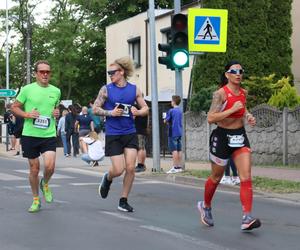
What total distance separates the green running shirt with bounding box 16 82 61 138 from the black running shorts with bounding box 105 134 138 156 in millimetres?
834

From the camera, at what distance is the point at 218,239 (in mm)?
6863

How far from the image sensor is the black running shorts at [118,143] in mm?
8367

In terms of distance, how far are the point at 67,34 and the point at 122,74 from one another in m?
42.7

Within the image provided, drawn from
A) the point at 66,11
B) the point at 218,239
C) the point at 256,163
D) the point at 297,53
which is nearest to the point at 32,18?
the point at 66,11

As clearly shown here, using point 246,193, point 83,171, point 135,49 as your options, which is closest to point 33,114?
point 246,193

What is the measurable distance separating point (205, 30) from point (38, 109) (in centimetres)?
679

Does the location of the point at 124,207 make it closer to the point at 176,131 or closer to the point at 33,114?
the point at 33,114

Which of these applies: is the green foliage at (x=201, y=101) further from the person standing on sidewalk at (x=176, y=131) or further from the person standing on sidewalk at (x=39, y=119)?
the person standing on sidewalk at (x=39, y=119)

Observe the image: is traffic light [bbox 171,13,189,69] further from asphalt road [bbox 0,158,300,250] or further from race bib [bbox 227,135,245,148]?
race bib [bbox 227,135,245,148]

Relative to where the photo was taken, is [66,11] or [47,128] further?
[66,11]

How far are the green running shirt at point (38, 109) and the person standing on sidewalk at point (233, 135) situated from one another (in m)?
2.40

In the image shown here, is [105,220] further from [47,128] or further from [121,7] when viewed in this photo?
[121,7]

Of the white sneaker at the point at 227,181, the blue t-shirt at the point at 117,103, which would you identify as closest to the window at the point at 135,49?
the white sneaker at the point at 227,181

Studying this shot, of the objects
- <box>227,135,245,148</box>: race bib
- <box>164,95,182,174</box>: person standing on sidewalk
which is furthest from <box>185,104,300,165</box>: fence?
<box>227,135,245,148</box>: race bib
